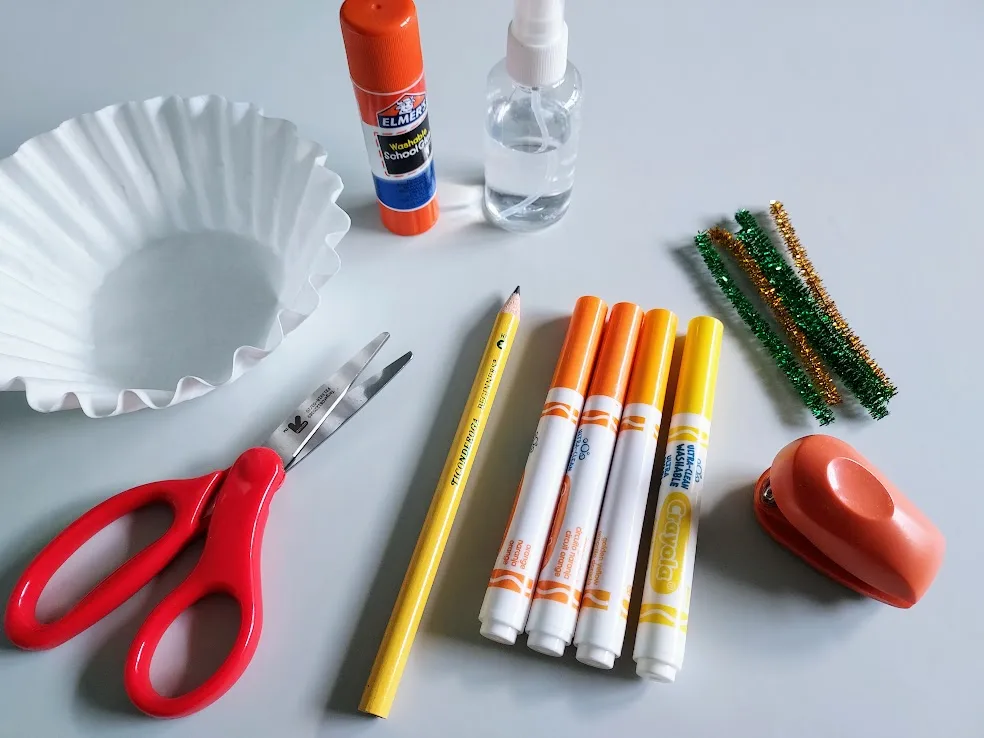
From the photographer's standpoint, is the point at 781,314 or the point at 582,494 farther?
the point at 781,314

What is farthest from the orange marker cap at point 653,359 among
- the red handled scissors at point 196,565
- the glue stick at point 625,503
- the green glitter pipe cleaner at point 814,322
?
the red handled scissors at point 196,565

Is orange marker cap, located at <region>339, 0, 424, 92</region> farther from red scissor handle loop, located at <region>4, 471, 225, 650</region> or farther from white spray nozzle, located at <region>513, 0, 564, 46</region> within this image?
red scissor handle loop, located at <region>4, 471, 225, 650</region>

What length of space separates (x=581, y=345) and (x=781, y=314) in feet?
0.54

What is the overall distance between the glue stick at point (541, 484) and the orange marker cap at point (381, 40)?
0.20 m

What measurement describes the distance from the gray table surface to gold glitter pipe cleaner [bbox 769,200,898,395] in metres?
0.02

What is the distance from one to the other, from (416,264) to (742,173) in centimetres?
29

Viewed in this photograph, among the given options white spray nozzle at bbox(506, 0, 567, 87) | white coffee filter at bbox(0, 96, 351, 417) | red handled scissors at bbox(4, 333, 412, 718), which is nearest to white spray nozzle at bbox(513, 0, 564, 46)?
white spray nozzle at bbox(506, 0, 567, 87)

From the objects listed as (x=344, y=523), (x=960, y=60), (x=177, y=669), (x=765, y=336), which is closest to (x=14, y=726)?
(x=177, y=669)

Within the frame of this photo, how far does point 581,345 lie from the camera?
512 millimetres

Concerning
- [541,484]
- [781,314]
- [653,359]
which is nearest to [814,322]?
[781,314]

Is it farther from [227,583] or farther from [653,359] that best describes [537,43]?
[227,583]

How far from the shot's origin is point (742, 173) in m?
0.64

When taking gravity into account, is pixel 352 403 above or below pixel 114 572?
above

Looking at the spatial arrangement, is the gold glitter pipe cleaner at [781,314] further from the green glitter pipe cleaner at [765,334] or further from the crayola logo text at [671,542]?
the crayola logo text at [671,542]
